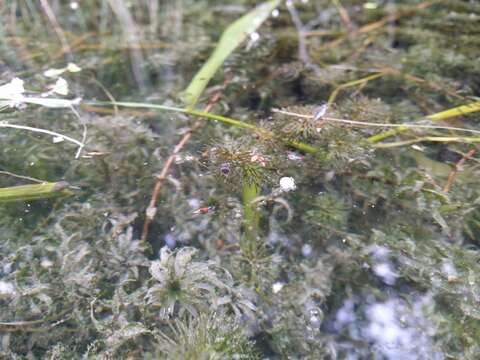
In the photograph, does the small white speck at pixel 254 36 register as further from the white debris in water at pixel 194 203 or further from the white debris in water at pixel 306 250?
the white debris in water at pixel 306 250

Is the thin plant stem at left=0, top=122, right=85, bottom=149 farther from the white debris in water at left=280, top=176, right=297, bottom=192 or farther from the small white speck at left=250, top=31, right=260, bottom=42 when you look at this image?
the small white speck at left=250, top=31, right=260, bottom=42

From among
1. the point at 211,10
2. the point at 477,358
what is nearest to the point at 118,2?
the point at 211,10

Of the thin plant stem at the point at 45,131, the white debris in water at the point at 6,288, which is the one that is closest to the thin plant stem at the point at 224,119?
the thin plant stem at the point at 45,131

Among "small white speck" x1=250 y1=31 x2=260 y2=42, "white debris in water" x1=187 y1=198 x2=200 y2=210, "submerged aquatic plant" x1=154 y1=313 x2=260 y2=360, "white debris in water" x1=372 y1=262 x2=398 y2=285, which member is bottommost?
"white debris in water" x1=372 y1=262 x2=398 y2=285

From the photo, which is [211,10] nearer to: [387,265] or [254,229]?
[254,229]

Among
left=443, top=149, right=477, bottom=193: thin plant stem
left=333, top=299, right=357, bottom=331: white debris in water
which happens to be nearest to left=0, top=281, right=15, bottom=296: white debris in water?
left=333, top=299, right=357, bottom=331: white debris in water

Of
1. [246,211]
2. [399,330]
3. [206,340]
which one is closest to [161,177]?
[246,211]
